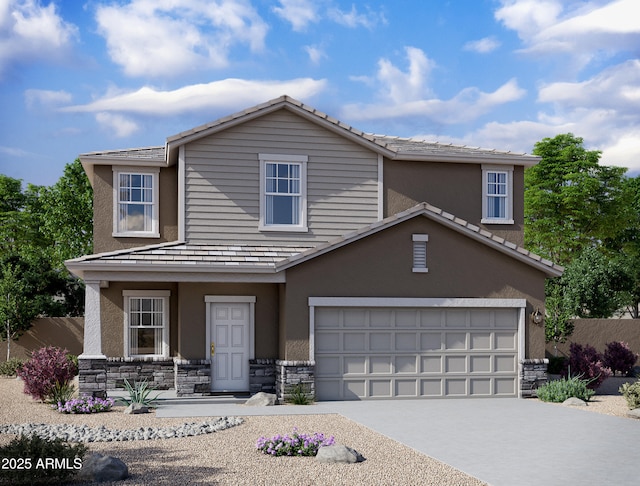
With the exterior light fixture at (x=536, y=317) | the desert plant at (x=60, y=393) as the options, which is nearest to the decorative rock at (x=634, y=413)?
the exterior light fixture at (x=536, y=317)

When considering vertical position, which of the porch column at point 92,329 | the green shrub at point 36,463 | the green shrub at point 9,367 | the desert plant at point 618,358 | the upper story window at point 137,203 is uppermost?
→ the upper story window at point 137,203

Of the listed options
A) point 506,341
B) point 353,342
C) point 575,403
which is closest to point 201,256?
→ point 353,342

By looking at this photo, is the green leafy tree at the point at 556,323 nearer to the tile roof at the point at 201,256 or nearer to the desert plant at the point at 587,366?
the desert plant at the point at 587,366

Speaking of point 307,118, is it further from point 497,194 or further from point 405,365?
point 405,365

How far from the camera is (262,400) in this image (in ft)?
63.6

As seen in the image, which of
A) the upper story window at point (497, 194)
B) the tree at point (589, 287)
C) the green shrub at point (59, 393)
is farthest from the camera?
the tree at point (589, 287)

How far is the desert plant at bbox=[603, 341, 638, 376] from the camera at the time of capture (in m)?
27.5

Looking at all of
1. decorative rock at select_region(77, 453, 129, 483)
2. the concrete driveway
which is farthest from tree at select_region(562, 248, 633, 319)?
decorative rock at select_region(77, 453, 129, 483)

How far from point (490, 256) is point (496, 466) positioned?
9.99 metres

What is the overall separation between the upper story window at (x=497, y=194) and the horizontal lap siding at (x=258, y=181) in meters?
3.43

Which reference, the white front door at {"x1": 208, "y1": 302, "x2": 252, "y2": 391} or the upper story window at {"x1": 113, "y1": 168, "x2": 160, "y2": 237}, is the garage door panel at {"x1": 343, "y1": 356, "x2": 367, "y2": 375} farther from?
the upper story window at {"x1": 113, "y1": 168, "x2": 160, "y2": 237}

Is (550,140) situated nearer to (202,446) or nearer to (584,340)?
(584,340)

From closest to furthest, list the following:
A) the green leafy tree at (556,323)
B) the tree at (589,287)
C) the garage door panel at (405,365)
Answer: the garage door panel at (405,365)
the green leafy tree at (556,323)
the tree at (589,287)

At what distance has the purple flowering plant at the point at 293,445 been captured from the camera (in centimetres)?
1251
